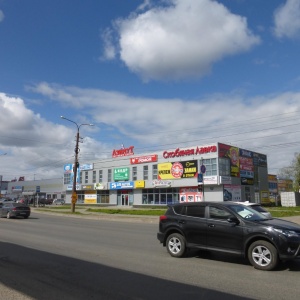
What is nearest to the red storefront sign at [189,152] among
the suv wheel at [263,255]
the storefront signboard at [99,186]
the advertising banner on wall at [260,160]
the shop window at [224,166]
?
the shop window at [224,166]

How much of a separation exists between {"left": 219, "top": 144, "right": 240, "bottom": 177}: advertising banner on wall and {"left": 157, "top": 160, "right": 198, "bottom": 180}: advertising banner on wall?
3.97 m

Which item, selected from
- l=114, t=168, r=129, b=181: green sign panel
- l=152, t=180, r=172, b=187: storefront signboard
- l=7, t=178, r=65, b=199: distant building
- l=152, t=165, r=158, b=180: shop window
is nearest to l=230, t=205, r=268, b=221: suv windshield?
l=152, t=180, r=172, b=187: storefront signboard

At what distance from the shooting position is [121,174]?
60.4m

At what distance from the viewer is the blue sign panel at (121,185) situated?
58169mm

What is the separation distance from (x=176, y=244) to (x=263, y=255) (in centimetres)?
259

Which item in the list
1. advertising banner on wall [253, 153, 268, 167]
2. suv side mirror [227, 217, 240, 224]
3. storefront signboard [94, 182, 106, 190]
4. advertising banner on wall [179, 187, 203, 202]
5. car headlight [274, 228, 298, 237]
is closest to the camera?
car headlight [274, 228, 298, 237]

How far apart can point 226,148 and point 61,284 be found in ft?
143

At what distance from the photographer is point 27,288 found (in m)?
6.73

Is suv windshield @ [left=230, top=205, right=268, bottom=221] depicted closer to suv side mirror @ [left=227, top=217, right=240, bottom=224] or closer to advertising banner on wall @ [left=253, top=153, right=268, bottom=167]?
suv side mirror @ [left=227, top=217, right=240, bottom=224]

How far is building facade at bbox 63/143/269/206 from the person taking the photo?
4800 cm

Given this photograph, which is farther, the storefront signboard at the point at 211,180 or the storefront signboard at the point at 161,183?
the storefront signboard at the point at 161,183

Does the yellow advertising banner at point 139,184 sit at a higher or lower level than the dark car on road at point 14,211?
higher

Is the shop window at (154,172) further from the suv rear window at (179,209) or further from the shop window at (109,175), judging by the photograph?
the suv rear window at (179,209)

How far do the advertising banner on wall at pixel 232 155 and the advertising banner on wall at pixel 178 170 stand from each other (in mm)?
3974
